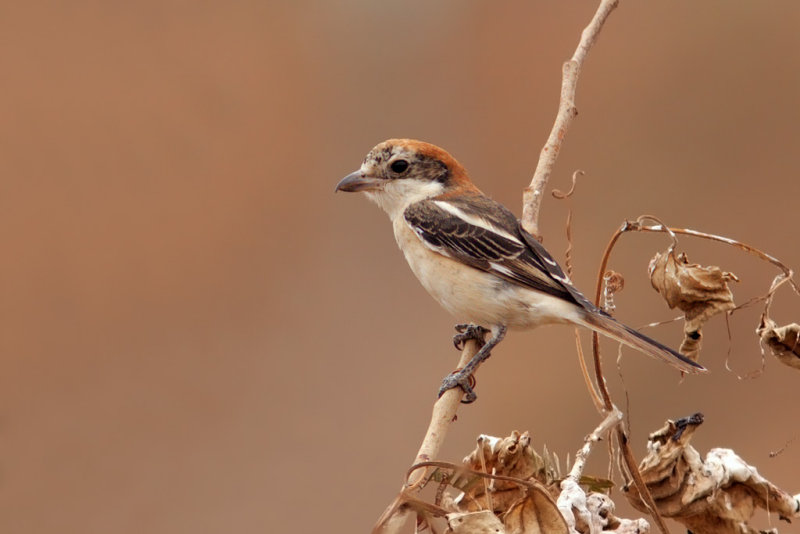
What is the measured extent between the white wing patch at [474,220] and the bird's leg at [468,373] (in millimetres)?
333

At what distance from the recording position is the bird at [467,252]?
2709 mm

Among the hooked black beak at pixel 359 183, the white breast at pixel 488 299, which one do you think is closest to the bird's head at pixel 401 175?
the hooked black beak at pixel 359 183

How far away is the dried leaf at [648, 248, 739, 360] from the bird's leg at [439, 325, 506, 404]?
63 centimetres

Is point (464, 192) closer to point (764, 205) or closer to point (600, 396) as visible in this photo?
point (600, 396)

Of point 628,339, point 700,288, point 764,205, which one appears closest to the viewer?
point 700,288

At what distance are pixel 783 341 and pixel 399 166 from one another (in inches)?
66.9

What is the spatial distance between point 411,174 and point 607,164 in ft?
Answer: 11.8

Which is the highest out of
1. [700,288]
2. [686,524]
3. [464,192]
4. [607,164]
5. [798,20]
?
[798,20]

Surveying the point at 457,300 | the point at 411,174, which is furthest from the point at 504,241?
the point at 411,174

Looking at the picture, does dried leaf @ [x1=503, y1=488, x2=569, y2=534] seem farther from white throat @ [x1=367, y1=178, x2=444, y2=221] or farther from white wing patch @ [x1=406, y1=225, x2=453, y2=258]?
white throat @ [x1=367, y1=178, x2=444, y2=221]

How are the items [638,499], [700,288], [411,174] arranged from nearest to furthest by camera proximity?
[638,499] → [700,288] → [411,174]

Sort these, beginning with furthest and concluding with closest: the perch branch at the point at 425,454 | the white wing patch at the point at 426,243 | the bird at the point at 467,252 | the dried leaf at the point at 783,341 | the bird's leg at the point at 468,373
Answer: the white wing patch at the point at 426,243, the bird at the point at 467,252, the bird's leg at the point at 468,373, the dried leaf at the point at 783,341, the perch branch at the point at 425,454

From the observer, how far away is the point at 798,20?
6594mm

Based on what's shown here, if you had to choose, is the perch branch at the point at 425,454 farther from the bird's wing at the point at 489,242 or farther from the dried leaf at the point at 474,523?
the bird's wing at the point at 489,242
